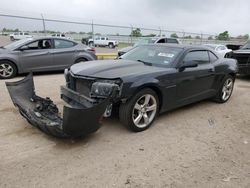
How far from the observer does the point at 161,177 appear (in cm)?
304

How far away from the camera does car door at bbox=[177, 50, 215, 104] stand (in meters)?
4.88

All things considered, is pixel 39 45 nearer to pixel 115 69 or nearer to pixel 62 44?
pixel 62 44

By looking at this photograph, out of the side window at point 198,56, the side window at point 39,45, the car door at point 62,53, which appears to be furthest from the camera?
the car door at point 62,53

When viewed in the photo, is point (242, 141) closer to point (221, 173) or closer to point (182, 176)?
point (221, 173)

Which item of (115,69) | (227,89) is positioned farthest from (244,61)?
(115,69)

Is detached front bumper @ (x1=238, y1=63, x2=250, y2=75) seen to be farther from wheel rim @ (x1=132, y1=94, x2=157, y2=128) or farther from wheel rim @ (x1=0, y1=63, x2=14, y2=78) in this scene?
wheel rim @ (x1=0, y1=63, x2=14, y2=78)

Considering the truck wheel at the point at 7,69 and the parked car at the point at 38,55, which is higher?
the parked car at the point at 38,55

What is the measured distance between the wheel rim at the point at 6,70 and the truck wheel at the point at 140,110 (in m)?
5.66

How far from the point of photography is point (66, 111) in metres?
3.23

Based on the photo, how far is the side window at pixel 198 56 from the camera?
5.10 meters

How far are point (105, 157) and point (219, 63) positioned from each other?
3.91m

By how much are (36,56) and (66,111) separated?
19.8 feet

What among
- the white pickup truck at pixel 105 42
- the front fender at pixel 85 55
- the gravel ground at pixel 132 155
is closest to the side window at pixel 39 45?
the front fender at pixel 85 55

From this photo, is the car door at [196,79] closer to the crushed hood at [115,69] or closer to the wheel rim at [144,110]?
the crushed hood at [115,69]
